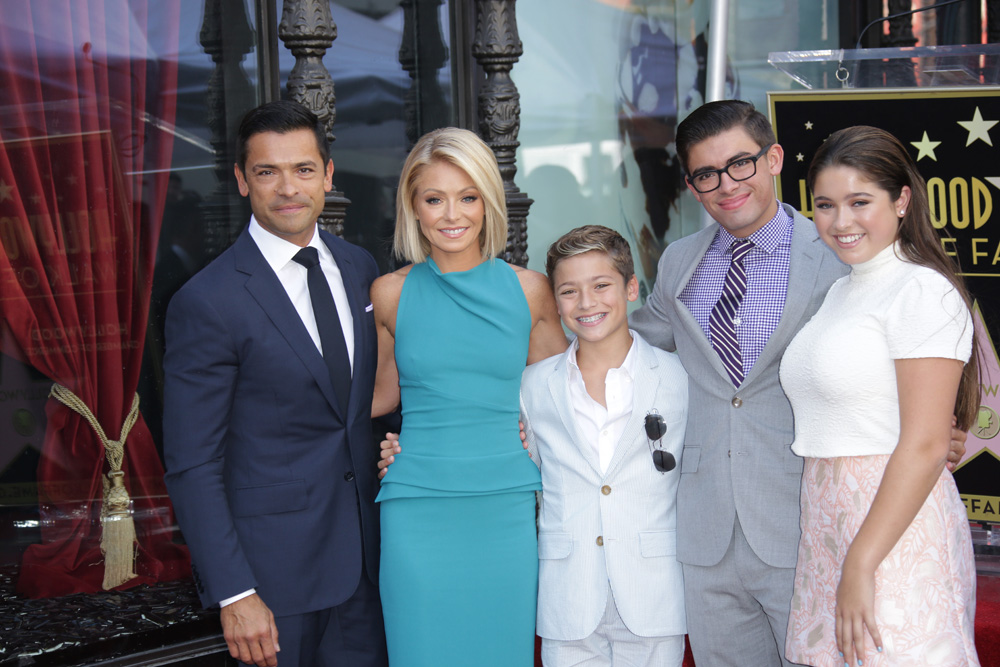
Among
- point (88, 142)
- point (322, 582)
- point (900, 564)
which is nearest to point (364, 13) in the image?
point (88, 142)

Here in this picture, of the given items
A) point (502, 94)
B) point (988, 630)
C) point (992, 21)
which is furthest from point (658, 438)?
point (992, 21)

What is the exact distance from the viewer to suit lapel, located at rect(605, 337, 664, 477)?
7.50 feet

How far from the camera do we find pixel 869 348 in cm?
182

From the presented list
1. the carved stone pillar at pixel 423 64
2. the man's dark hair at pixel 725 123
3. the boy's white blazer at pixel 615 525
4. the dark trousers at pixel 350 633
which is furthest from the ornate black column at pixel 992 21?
the dark trousers at pixel 350 633

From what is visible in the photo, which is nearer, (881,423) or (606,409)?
(881,423)

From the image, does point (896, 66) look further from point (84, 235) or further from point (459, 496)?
point (84, 235)

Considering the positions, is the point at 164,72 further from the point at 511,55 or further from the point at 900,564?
the point at 900,564

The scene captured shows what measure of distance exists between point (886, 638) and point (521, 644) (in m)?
0.96

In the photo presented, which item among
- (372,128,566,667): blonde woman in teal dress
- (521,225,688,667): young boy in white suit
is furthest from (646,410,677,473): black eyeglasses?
(372,128,566,667): blonde woman in teal dress

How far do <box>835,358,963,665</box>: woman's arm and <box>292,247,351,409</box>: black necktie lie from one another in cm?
121

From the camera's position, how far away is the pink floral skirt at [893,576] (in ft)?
5.82

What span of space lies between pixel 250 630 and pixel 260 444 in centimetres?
42

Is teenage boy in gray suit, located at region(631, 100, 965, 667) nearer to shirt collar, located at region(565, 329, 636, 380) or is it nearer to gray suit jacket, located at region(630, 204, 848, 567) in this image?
gray suit jacket, located at region(630, 204, 848, 567)

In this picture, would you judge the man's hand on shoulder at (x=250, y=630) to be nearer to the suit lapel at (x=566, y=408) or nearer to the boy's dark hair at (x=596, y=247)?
the suit lapel at (x=566, y=408)
